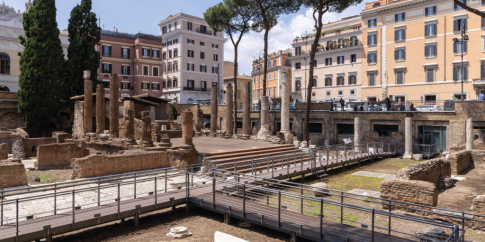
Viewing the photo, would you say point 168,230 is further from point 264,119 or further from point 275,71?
point 275,71

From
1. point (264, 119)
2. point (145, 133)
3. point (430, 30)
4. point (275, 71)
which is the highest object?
point (430, 30)

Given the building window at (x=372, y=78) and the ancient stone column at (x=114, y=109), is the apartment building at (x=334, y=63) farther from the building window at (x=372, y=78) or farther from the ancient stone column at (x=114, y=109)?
the ancient stone column at (x=114, y=109)

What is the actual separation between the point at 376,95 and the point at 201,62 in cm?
2838

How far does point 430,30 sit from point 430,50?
7.16 feet

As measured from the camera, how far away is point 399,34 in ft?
129

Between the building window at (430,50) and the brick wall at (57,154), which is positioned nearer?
the brick wall at (57,154)

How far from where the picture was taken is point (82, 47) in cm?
3753

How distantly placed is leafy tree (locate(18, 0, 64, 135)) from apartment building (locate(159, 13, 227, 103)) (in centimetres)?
2088

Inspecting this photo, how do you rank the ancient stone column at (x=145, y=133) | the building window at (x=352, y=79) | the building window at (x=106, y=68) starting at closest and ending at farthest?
the ancient stone column at (x=145, y=133) → the building window at (x=352, y=79) → the building window at (x=106, y=68)

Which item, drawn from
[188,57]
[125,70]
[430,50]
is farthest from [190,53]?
[430,50]

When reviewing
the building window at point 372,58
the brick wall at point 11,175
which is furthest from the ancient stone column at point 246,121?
the building window at point 372,58

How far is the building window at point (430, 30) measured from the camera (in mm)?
36444

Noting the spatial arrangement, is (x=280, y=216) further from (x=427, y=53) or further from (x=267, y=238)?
(x=427, y=53)

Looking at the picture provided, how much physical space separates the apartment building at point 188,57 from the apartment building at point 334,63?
41.8ft
